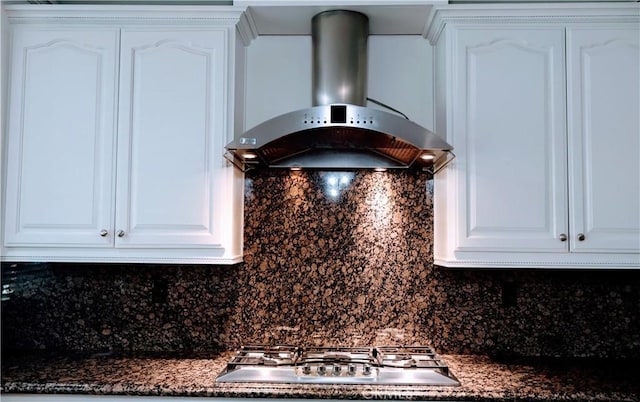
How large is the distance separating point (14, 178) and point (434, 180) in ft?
5.74

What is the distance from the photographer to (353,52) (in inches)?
82.6

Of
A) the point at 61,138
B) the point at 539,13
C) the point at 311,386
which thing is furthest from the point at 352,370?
the point at 539,13

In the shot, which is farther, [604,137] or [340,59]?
[340,59]

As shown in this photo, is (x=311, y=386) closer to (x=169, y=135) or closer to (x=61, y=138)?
(x=169, y=135)

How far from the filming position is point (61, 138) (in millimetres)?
A: 2020

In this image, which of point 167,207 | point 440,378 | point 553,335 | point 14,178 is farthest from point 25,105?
point 553,335

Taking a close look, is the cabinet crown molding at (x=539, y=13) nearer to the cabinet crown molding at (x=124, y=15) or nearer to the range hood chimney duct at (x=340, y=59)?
the range hood chimney duct at (x=340, y=59)

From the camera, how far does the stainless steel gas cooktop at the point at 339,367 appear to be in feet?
5.91

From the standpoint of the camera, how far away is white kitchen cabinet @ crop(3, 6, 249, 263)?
2.00 meters

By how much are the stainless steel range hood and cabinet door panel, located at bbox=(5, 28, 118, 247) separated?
553mm

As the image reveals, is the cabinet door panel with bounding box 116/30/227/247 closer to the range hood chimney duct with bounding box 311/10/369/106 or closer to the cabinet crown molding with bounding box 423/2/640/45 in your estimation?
the range hood chimney duct with bounding box 311/10/369/106

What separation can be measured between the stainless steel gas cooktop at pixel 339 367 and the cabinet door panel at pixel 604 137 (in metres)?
0.74

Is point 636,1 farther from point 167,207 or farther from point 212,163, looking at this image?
point 167,207

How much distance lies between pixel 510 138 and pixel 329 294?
102 cm
